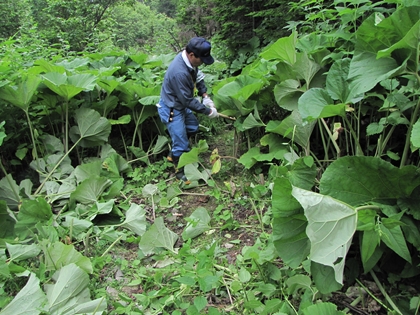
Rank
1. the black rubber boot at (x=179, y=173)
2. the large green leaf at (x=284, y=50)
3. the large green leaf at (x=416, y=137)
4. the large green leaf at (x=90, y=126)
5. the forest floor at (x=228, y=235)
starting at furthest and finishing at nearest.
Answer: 1. the large green leaf at (x=90, y=126)
2. the black rubber boot at (x=179, y=173)
3. the large green leaf at (x=284, y=50)
4. the forest floor at (x=228, y=235)
5. the large green leaf at (x=416, y=137)

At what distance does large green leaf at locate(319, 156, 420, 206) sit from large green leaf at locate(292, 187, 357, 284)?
200 mm

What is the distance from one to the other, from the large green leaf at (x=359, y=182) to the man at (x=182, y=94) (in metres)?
2.23

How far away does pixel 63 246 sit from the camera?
2.32m

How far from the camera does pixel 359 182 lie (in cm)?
174

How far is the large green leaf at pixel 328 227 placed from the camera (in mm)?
1497

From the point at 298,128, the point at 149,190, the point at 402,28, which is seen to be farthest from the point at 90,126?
the point at 402,28

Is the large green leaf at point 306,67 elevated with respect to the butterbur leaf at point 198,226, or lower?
elevated

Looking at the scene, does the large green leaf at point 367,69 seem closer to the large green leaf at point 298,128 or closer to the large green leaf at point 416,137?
the large green leaf at point 416,137

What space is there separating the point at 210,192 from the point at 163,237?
907 millimetres

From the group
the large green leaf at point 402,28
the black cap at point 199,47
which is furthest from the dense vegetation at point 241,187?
the black cap at point 199,47

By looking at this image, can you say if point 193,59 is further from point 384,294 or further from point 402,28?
point 384,294

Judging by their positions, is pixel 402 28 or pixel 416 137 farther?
pixel 402 28

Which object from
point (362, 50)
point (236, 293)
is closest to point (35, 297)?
point (236, 293)

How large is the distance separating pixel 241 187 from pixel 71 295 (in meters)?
1.82
